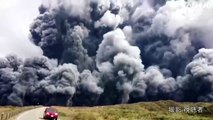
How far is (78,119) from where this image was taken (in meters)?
70.2

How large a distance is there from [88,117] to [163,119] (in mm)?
49664

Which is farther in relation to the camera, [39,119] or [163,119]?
[163,119]

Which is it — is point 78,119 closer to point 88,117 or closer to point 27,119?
point 88,117

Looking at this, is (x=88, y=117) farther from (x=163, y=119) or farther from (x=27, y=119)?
(x=163, y=119)

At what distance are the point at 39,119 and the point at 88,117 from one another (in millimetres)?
8961

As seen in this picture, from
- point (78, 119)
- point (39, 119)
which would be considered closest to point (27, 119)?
point (39, 119)

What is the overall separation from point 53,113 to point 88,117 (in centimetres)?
652

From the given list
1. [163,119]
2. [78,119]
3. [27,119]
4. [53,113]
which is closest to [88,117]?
[78,119]

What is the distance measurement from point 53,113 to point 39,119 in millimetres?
3482

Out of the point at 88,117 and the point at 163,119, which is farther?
the point at 163,119

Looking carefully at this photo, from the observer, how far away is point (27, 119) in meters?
72.2

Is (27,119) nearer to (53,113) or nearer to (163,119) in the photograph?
(53,113)

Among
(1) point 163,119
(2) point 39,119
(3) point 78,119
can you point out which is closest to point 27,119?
(2) point 39,119

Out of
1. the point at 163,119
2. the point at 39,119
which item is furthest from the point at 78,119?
the point at 163,119
